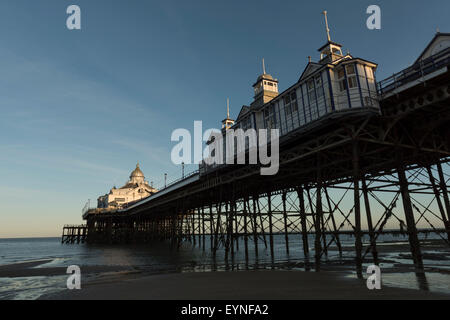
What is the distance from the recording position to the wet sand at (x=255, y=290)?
31.0ft

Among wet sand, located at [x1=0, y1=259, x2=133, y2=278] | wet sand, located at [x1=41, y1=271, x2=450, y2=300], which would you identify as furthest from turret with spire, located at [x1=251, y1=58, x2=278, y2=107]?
wet sand, located at [x1=0, y1=259, x2=133, y2=278]

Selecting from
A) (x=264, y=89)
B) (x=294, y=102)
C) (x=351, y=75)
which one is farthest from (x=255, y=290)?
(x=264, y=89)

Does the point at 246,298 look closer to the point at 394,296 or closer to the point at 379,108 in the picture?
the point at 394,296

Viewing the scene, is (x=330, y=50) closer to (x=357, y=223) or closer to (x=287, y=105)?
(x=287, y=105)

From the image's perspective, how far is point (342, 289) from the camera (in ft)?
34.0

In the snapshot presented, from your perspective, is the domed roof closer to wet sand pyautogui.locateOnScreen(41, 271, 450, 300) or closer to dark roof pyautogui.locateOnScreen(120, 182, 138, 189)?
dark roof pyautogui.locateOnScreen(120, 182, 138, 189)

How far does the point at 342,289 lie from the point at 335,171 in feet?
54.7

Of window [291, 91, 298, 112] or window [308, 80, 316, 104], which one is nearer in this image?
window [308, 80, 316, 104]

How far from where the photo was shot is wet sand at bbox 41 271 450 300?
372 inches

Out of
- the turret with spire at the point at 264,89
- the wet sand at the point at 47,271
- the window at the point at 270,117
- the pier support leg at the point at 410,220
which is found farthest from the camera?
the turret with spire at the point at 264,89

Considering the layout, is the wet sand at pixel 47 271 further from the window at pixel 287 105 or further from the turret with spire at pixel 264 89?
the turret with spire at pixel 264 89

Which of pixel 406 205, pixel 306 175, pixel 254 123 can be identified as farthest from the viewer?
pixel 306 175

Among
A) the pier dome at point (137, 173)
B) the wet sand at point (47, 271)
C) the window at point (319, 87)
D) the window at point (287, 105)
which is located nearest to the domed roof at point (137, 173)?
the pier dome at point (137, 173)
